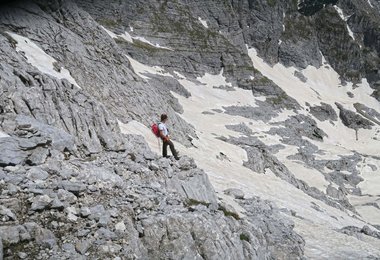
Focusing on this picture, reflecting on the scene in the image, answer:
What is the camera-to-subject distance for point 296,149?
274ft

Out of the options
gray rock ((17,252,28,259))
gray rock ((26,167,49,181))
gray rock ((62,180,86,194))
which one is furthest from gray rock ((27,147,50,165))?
gray rock ((17,252,28,259))

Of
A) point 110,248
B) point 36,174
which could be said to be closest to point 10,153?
point 36,174

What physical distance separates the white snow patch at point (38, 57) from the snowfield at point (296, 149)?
691 centimetres

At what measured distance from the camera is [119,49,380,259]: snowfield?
25.2 m

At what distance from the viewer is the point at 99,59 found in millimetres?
47344

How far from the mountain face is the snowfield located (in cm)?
31

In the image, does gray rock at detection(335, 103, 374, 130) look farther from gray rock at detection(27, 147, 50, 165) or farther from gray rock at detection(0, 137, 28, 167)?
gray rock at detection(0, 137, 28, 167)

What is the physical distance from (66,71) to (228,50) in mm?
103577

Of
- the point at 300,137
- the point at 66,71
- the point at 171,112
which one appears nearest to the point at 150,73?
the point at 300,137

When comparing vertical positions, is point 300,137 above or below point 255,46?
below

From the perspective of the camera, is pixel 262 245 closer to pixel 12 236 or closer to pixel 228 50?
pixel 12 236

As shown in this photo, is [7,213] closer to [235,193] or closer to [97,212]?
[97,212]

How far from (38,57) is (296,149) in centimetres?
6024

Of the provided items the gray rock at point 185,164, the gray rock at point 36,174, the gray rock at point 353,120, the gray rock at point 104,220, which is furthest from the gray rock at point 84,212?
the gray rock at point 353,120
